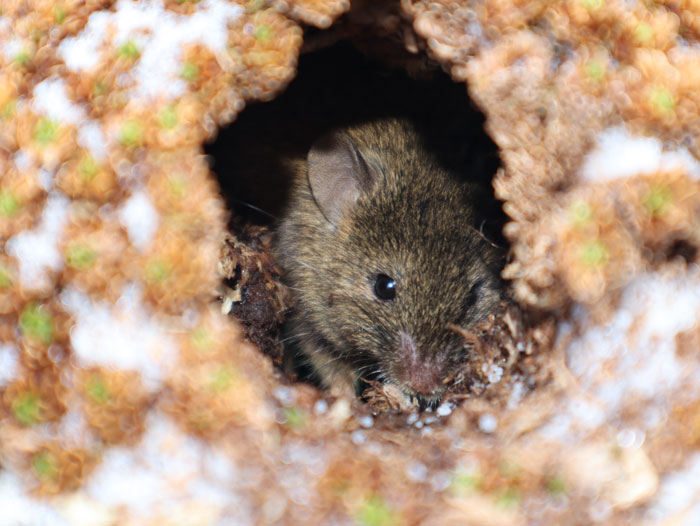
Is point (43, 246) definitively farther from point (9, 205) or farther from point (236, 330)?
point (236, 330)

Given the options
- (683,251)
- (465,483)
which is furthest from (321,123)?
(465,483)

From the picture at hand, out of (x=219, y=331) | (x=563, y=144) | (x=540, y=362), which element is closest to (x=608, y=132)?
(x=563, y=144)

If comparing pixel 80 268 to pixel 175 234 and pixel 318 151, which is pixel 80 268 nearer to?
pixel 175 234

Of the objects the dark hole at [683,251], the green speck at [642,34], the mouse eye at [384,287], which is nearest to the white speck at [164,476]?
the dark hole at [683,251]

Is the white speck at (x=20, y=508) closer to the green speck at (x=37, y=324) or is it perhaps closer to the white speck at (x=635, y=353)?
the green speck at (x=37, y=324)

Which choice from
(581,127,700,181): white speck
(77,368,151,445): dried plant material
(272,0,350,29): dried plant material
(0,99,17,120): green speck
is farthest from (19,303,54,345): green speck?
(581,127,700,181): white speck

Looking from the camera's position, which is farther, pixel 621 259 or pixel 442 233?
pixel 442 233
